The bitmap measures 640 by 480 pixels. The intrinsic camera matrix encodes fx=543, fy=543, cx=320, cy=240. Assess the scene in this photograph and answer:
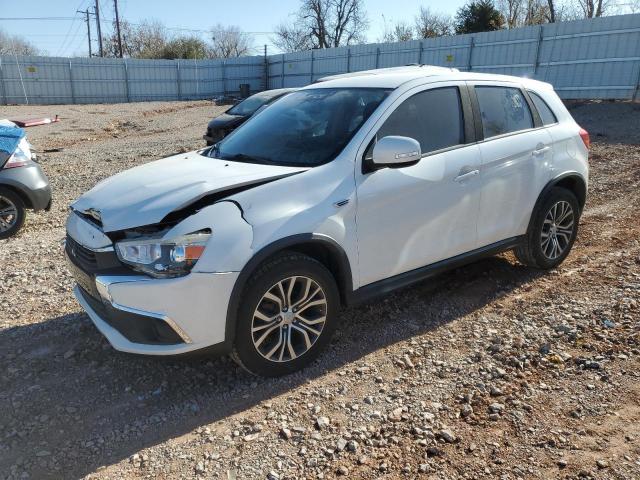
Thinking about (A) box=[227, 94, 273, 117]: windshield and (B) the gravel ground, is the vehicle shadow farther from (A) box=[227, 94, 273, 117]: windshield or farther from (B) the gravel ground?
(A) box=[227, 94, 273, 117]: windshield

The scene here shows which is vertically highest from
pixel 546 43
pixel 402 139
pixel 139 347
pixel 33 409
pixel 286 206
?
pixel 546 43

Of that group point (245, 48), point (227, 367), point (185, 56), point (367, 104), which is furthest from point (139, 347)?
point (245, 48)

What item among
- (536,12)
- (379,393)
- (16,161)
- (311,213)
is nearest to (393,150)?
(311,213)

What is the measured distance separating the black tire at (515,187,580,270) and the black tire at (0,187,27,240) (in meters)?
5.68

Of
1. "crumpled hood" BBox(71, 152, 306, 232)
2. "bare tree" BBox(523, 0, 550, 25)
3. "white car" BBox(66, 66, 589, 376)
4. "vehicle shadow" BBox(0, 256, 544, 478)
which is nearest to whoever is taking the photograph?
"vehicle shadow" BBox(0, 256, 544, 478)

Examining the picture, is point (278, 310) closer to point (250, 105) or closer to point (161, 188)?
point (161, 188)

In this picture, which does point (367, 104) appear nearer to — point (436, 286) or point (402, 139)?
point (402, 139)

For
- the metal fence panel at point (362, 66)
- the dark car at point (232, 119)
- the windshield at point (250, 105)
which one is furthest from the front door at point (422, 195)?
the metal fence panel at point (362, 66)

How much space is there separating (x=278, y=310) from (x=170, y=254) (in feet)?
2.46

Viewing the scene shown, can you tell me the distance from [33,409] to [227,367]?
116 centimetres

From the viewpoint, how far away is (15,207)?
656 centimetres

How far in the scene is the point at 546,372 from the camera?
11.3 feet

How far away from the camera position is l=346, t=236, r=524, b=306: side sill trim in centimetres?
366

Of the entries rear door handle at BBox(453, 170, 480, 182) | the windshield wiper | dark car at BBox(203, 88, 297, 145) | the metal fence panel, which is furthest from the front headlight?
the metal fence panel
